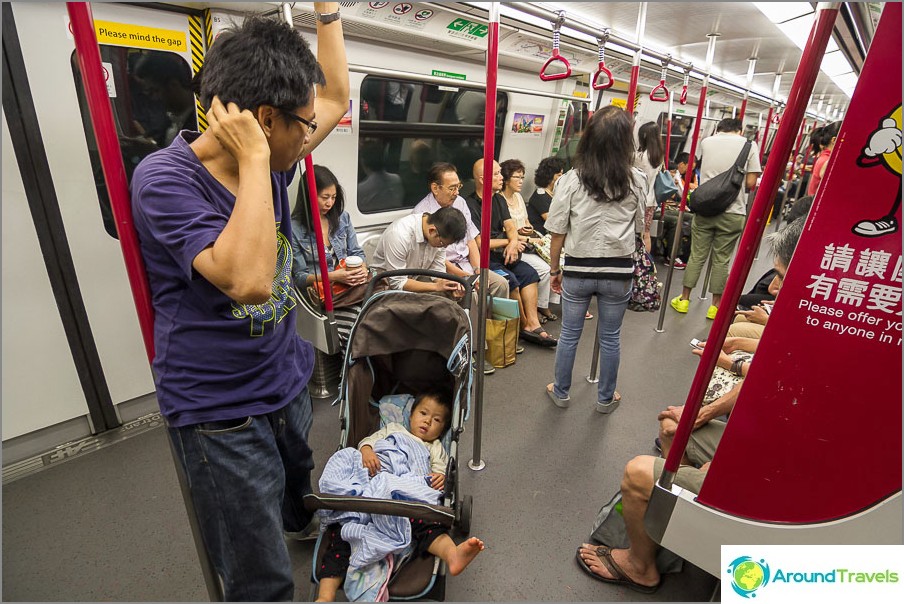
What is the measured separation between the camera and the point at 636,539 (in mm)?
2045

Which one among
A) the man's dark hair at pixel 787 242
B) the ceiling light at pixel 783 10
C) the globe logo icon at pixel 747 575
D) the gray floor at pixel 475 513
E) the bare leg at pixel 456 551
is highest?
the ceiling light at pixel 783 10

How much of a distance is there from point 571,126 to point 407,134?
2873mm

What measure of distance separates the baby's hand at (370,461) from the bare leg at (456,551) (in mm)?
416

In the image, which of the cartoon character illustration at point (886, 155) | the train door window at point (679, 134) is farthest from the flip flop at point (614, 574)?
the train door window at point (679, 134)

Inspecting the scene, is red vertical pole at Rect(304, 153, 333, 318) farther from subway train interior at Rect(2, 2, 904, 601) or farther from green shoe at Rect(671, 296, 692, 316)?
green shoe at Rect(671, 296, 692, 316)

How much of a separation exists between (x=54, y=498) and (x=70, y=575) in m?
0.62

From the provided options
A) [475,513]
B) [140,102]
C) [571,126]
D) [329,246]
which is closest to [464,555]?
[475,513]

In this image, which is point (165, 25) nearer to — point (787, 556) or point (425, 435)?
point (425, 435)

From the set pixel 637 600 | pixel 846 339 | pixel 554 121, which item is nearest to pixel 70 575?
pixel 637 600

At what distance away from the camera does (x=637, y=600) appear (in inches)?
81.0

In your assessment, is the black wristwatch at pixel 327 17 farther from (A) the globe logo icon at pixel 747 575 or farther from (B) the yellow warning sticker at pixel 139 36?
(A) the globe logo icon at pixel 747 575

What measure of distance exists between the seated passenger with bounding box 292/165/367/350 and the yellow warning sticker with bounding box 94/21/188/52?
103cm

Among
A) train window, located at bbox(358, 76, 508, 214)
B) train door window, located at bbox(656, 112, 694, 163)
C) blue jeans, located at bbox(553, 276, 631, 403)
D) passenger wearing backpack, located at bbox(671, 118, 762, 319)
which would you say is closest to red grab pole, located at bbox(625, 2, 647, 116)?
blue jeans, located at bbox(553, 276, 631, 403)

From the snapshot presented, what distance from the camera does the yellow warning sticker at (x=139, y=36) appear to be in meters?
2.46
